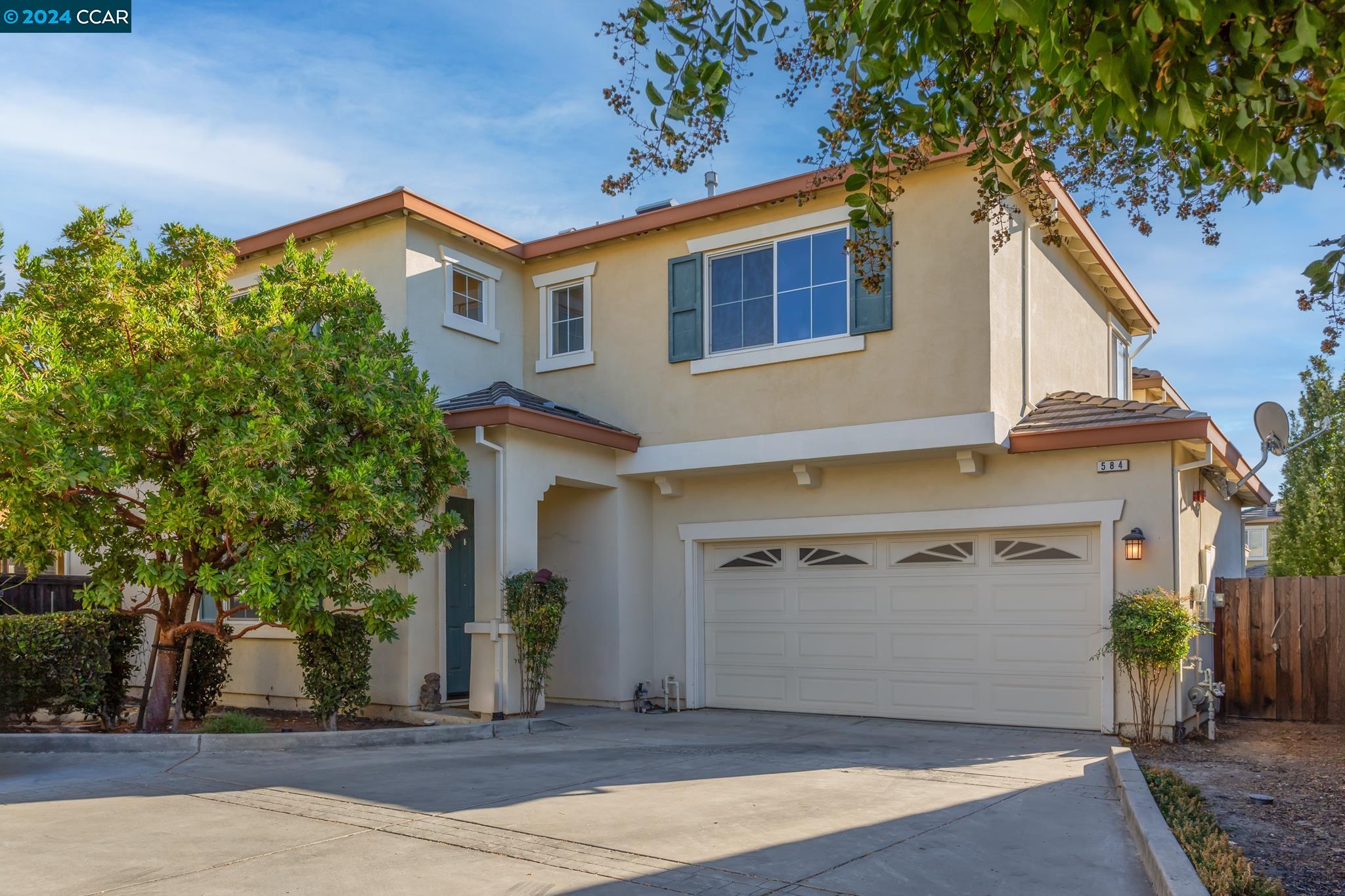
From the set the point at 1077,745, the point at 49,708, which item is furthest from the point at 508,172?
the point at 1077,745

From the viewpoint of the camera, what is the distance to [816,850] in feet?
18.9

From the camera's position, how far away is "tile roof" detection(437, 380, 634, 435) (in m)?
11.9

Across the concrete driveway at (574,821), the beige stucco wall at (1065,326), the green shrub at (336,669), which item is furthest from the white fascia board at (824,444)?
the green shrub at (336,669)

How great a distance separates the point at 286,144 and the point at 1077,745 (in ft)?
33.2

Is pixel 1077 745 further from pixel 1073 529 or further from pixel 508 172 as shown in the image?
pixel 508 172

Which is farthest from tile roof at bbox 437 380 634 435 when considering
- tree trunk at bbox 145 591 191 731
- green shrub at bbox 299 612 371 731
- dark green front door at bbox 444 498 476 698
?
tree trunk at bbox 145 591 191 731

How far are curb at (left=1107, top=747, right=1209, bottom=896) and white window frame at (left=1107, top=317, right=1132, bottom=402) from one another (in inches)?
333

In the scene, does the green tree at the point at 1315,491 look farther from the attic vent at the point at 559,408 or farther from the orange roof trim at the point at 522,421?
the orange roof trim at the point at 522,421

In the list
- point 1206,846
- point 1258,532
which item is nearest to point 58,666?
point 1206,846

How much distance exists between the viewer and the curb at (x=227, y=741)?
8.77 metres

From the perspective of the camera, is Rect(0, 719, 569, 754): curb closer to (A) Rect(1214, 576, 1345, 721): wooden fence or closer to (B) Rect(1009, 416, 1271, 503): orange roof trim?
(B) Rect(1009, 416, 1271, 503): orange roof trim

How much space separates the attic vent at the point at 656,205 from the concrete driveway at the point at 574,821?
689 cm

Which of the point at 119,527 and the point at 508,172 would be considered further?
the point at 508,172

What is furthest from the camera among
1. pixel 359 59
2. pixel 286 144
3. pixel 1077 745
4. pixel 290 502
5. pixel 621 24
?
pixel 286 144
